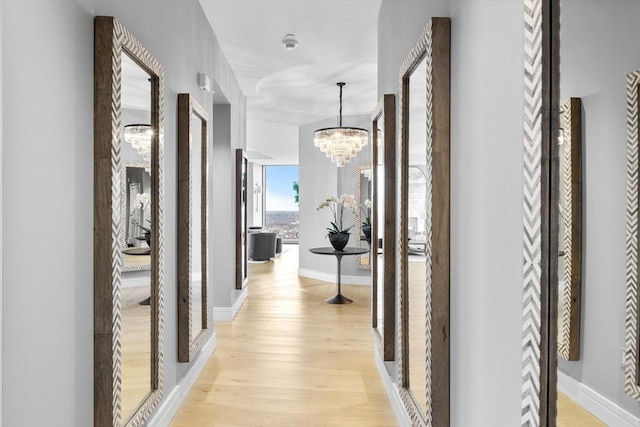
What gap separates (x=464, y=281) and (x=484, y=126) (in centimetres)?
48

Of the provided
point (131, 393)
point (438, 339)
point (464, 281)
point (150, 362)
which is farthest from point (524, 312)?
point (150, 362)

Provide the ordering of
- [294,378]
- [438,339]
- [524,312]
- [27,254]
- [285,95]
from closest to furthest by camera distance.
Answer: [524,312]
[27,254]
[438,339]
[294,378]
[285,95]

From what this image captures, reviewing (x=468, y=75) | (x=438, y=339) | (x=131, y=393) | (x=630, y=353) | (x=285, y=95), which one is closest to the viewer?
(x=630, y=353)

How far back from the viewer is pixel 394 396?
2635 millimetres

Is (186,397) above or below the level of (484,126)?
below

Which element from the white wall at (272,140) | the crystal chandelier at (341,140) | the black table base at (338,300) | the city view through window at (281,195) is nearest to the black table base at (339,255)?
the black table base at (338,300)

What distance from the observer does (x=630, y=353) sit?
0.62 metres

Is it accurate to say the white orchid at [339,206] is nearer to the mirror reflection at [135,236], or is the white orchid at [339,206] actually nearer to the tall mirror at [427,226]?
the tall mirror at [427,226]

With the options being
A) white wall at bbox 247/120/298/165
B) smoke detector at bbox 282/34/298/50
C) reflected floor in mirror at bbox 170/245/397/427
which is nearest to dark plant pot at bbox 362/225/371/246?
reflected floor in mirror at bbox 170/245/397/427

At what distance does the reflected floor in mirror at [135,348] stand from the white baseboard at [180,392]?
308 millimetres

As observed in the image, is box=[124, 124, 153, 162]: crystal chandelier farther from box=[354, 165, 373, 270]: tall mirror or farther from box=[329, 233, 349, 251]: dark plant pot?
box=[354, 165, 373, 270]: tall mirror

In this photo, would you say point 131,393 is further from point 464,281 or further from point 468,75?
point 468,75

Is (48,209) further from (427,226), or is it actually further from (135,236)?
(427,226)

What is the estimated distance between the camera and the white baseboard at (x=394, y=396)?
2316 millimetres
